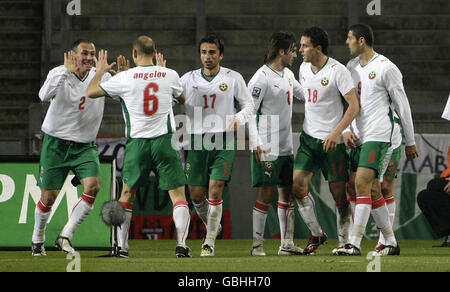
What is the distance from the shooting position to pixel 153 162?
841cm

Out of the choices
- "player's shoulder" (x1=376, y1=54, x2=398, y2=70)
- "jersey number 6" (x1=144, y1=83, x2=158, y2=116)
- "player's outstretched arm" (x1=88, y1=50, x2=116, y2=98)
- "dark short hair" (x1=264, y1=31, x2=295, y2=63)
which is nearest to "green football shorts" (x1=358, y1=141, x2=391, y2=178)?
"player's shoulder" (x1=376, y1=54, x2=398, y2=70)

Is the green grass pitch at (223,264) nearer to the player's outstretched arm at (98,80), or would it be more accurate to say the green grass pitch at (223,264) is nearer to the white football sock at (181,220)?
the white football sock at (181,220)

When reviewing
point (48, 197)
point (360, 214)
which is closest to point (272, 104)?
point (360, 214)

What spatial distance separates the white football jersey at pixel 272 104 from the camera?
A: 939 centimetres

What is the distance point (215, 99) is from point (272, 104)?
605mm

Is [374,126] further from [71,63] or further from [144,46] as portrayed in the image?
[71,63]

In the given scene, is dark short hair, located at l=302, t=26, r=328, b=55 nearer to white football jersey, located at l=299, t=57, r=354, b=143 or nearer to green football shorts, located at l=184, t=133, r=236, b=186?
white football jersey, located at l=299, t=57, r=354, b=143

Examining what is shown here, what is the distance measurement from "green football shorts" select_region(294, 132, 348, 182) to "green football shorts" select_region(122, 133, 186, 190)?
56.4 inches

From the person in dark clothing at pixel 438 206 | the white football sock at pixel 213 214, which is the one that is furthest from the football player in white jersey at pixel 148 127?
the person in dark clothing at pixel 438 206

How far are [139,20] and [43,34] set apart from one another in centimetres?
177

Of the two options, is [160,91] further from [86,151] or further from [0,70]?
[0,70]

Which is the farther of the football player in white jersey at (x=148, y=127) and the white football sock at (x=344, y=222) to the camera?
the white football sock at (x=344, y=222)

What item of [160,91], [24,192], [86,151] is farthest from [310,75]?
[24,192]

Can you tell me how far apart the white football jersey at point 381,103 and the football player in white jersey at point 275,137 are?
0.89m
